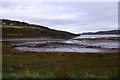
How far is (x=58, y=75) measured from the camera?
1453 cm

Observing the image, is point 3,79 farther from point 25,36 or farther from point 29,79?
point 25,36

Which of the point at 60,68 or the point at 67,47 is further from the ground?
the point at 67,47

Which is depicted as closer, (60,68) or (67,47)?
(60,68)

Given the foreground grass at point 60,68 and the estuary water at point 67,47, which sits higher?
the estuary water at point 67,47

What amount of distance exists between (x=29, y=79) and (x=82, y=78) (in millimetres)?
2566

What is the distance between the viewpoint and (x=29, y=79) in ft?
46.8

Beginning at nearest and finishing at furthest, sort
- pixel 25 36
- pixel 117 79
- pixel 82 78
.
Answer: pixel 117 79 < pixel 82 78 < pixel 25 36

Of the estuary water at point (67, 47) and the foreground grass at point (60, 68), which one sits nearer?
the foreground grass at point (60, 68)

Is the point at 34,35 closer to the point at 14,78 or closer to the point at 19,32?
the point at 19,32

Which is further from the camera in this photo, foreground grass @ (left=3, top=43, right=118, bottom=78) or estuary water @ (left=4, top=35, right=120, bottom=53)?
estuary water @ (left=4, top=35, right=120, bottom=53)

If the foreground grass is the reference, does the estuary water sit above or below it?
above

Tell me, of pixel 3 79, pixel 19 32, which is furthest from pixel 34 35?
pixel 3 79

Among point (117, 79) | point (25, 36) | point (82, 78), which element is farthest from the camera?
point (25, 36)

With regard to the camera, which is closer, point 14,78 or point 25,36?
point 14,78
